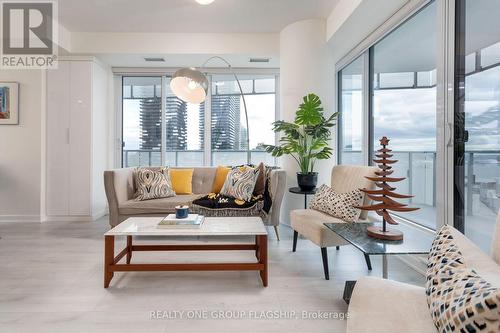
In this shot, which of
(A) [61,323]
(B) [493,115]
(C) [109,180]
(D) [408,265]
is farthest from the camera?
(C) [109,180]

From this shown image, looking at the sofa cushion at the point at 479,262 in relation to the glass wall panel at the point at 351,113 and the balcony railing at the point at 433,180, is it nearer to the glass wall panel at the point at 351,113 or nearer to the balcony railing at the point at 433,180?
the balcony railing at the point at 433,180

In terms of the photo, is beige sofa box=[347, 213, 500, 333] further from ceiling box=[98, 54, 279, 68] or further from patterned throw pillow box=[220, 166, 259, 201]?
ceiling box=[98, 54, 279, 68]

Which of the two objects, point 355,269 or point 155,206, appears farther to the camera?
point 155,206

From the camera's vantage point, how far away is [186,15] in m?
3.56

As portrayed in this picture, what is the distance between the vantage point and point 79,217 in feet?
13.6

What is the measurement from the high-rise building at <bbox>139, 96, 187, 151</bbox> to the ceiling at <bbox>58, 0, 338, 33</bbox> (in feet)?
4.04

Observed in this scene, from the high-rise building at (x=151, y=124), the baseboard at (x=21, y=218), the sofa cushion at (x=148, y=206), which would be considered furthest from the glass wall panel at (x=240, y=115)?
the baseboard at (x=21, y=218)

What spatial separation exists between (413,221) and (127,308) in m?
2.52

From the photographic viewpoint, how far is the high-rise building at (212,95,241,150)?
4.91 m

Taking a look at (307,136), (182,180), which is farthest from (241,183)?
(307,136)

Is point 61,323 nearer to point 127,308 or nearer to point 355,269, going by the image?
point 127,308

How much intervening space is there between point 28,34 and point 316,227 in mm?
4295

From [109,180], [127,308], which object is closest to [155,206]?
[109,180]

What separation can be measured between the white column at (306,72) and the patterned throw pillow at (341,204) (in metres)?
1.16
